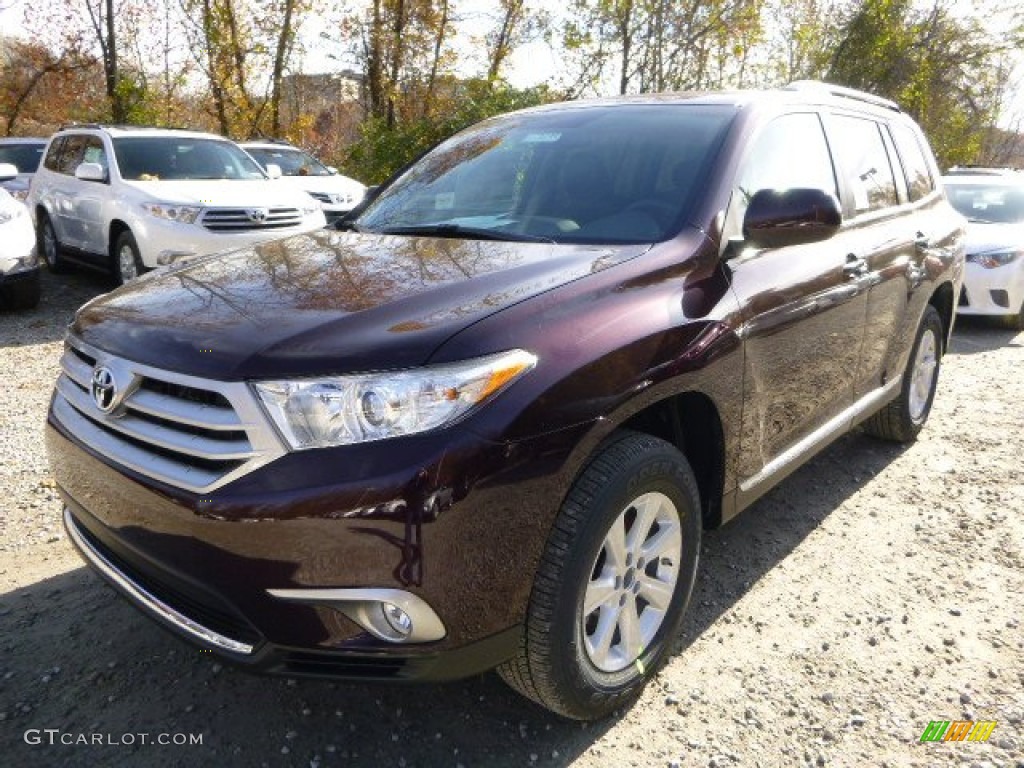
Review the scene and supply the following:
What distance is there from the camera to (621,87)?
1803 cm

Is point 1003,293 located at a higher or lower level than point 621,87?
lower

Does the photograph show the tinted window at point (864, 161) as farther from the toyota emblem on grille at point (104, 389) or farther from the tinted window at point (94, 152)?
the tinted window at point (94, 152)

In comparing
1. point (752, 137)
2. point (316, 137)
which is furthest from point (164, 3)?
point (752, 137)

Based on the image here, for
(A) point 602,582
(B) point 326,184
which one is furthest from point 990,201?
(A) point 602,582

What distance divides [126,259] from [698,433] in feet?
21.7

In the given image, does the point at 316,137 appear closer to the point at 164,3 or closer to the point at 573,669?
the point at 164,3

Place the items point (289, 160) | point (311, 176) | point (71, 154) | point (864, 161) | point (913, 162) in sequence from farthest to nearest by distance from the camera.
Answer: point (289, 160), point (311, 176), point (71, 154), point (913, 162), point (864, 161)

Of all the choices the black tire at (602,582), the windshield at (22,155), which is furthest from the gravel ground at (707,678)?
the windshield at (22,155)

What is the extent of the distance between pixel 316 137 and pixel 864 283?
25098 millimetres

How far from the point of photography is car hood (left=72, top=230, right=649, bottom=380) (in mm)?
1841

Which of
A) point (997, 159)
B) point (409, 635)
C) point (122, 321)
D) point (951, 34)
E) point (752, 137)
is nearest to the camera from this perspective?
point (409, 635)

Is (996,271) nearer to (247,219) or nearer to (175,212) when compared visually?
(247,219)

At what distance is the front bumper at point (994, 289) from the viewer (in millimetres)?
7719

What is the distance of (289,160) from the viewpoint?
480 inches
